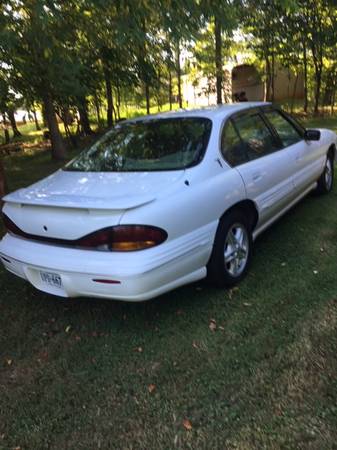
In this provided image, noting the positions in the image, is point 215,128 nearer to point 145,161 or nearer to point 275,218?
point 145,161

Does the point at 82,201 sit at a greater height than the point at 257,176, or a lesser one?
greater

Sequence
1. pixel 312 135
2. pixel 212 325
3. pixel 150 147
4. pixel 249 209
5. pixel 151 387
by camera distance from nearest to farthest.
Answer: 1. pixel 151 387
2. pixel 212 325
3. pixel 150 147
4. pixel 249 209
5. pixel 312 135

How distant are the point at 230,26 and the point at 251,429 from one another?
11.5 ft

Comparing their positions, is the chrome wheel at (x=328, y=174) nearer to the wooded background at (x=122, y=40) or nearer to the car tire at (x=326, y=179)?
the car tire at (x=326, y=179)

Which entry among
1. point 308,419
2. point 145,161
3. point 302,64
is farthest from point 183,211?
point 302,64

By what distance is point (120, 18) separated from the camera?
12.5 feet

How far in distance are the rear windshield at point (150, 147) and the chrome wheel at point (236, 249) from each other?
70cm

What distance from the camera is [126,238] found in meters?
2.72

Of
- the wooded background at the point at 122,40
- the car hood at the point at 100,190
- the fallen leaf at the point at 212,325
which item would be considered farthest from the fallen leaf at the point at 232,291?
the wooded background at the point at 122,40

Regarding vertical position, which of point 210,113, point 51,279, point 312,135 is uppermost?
point 210,113

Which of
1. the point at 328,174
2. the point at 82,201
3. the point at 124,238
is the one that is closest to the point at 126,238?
the point at 124,238

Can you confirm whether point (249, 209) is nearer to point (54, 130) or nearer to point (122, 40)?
point (122, 40)

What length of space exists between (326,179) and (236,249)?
108 inches

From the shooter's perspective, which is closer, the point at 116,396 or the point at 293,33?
the point at 116,396
